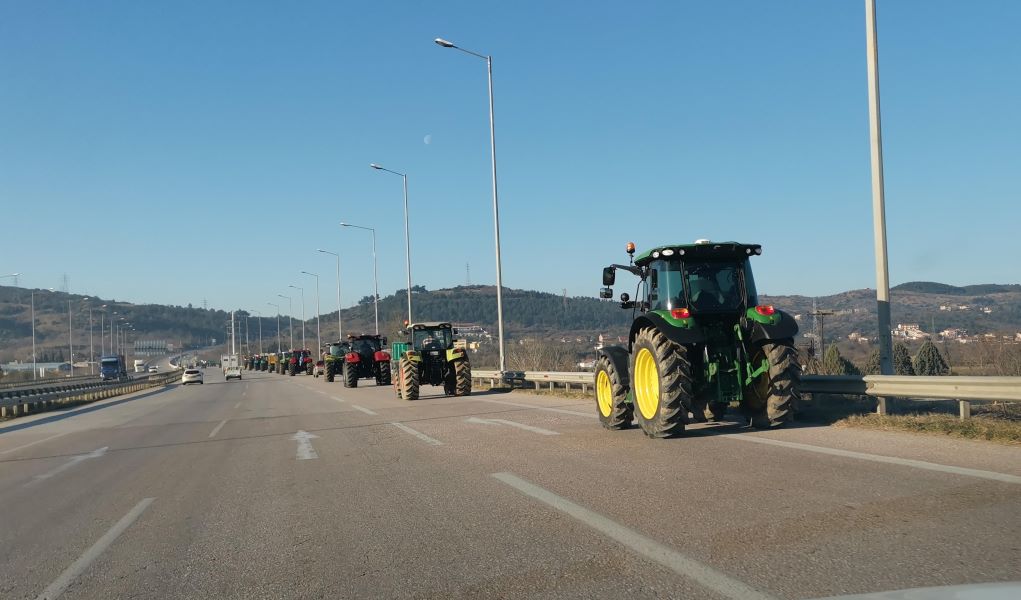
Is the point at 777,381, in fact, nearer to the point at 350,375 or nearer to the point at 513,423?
the point at 513,423

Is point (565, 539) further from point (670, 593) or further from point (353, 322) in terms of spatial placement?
point (353, 322)

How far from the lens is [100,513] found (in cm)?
764

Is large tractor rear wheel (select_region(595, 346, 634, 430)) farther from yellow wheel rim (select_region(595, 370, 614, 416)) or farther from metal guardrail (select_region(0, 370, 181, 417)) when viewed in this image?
metal guardrail (select_region(0, 370, 181, 417))

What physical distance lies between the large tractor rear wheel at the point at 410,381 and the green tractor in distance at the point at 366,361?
12986 mm

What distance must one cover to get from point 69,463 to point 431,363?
14.7m

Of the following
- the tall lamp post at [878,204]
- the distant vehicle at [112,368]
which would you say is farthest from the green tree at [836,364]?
the distant vehicle at [112,368]

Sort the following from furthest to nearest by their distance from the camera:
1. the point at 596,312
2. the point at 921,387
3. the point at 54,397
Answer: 1. the point at 596,312
2. the point at 54,397
3. the point at 921,387

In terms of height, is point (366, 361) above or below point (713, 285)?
below

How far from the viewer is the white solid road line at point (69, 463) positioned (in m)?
10.5

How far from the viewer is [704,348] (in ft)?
36.0

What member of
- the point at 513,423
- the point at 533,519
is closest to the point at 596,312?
the point at 513,423

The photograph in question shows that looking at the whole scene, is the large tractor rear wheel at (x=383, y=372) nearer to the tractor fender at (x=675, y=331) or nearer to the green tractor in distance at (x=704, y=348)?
the green tractor in distance at (x=704, y=348)

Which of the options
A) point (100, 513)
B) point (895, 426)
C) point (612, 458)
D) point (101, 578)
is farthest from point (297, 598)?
point (895, 426)

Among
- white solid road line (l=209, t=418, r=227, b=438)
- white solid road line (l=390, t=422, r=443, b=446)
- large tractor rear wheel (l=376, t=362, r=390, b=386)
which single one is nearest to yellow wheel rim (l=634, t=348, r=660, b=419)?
white solid road line (l=390, t=422, r=443, b=446)
